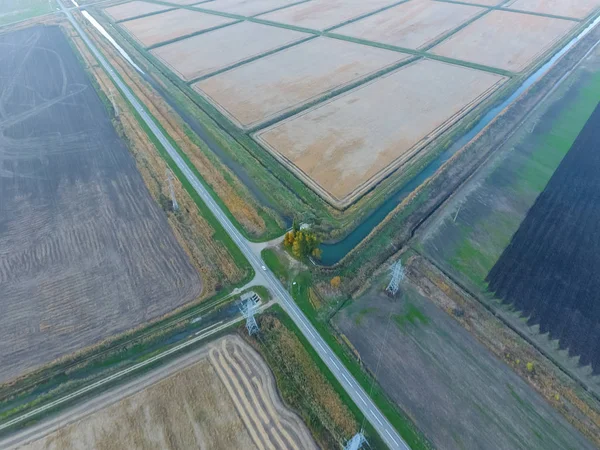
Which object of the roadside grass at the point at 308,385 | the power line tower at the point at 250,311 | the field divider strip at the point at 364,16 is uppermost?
the field divider strip at the point at 364,16

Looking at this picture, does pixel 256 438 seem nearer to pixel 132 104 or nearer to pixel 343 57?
pixel 132 104

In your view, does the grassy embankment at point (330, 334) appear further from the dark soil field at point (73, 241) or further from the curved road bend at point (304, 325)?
the dark soil field at point (73, 241)

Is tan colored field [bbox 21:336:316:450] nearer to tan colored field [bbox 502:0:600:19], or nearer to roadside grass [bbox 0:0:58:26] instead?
roadside grass [bbox 0:0:58:26]

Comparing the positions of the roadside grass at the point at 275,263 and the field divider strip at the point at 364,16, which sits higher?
the field divider strip at the point at 364,16

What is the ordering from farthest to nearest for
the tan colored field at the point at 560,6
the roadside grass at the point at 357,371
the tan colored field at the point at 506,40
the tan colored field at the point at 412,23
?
the tan colored field at the point at 560,6 → the tan colored field at the point at 412,23 → the tan colored field at the point at 506,40 → the roadside grass at the point at 357,371

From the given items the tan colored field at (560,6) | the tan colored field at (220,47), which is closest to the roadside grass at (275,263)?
the tan colored field at (220,47)

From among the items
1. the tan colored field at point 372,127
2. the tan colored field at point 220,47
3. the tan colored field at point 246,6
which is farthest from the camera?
the tan colored field at point 246,6

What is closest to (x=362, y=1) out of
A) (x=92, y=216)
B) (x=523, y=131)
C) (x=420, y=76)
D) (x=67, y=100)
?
(x=420, y=76)

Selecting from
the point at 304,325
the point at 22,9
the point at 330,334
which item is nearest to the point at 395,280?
the point at 330,334
